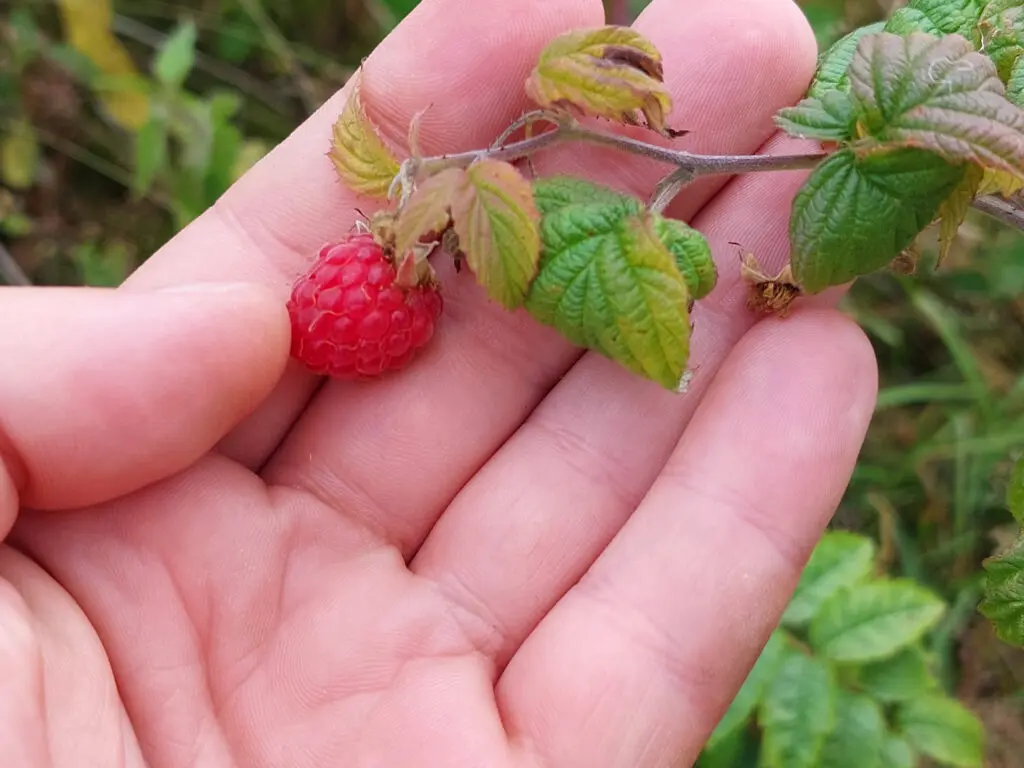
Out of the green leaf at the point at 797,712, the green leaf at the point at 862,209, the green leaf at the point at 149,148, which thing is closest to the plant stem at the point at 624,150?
the green leaf at the point at 862,209

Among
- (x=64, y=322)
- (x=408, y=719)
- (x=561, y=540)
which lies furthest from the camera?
(x=561, y=540)

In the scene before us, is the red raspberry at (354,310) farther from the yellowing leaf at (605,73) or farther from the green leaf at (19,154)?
the green leaf at (19,154)

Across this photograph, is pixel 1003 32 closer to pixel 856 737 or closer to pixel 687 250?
pixel 687 250

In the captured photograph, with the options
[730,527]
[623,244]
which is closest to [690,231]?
[623,244]

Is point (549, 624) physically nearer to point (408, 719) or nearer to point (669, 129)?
point (408, 719)

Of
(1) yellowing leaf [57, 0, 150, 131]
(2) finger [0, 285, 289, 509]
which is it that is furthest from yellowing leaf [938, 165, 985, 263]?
(1) yellowing leaf [57, 0, 150, 131]
